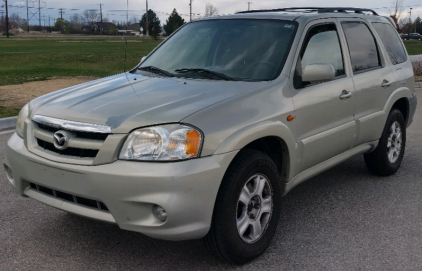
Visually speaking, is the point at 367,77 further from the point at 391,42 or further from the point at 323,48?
the point at 391,42

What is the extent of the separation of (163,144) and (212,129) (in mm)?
324

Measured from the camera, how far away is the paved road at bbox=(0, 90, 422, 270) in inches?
142

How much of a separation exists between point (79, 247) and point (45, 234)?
405mm

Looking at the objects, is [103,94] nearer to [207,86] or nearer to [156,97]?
[156,97]

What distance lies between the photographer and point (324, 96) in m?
4.35

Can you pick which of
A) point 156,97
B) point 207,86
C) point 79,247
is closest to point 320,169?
point 207,86

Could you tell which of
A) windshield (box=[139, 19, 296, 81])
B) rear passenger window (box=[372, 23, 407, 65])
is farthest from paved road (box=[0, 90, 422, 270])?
rear passenger window (box=[372, 23, 407, 65])

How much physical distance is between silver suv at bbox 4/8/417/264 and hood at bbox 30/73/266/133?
0.01m

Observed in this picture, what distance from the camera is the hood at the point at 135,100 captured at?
328 centimetres

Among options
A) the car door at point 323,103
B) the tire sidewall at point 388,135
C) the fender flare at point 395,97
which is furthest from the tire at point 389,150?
the car door at point 323,103

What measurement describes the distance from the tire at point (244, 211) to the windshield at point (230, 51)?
805mm

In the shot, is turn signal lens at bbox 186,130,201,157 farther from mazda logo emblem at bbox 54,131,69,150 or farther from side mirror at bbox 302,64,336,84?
side mirror at bbox 302,64,336,84

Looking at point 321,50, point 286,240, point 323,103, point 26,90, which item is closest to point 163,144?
point 286,240

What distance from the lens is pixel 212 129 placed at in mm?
3289
